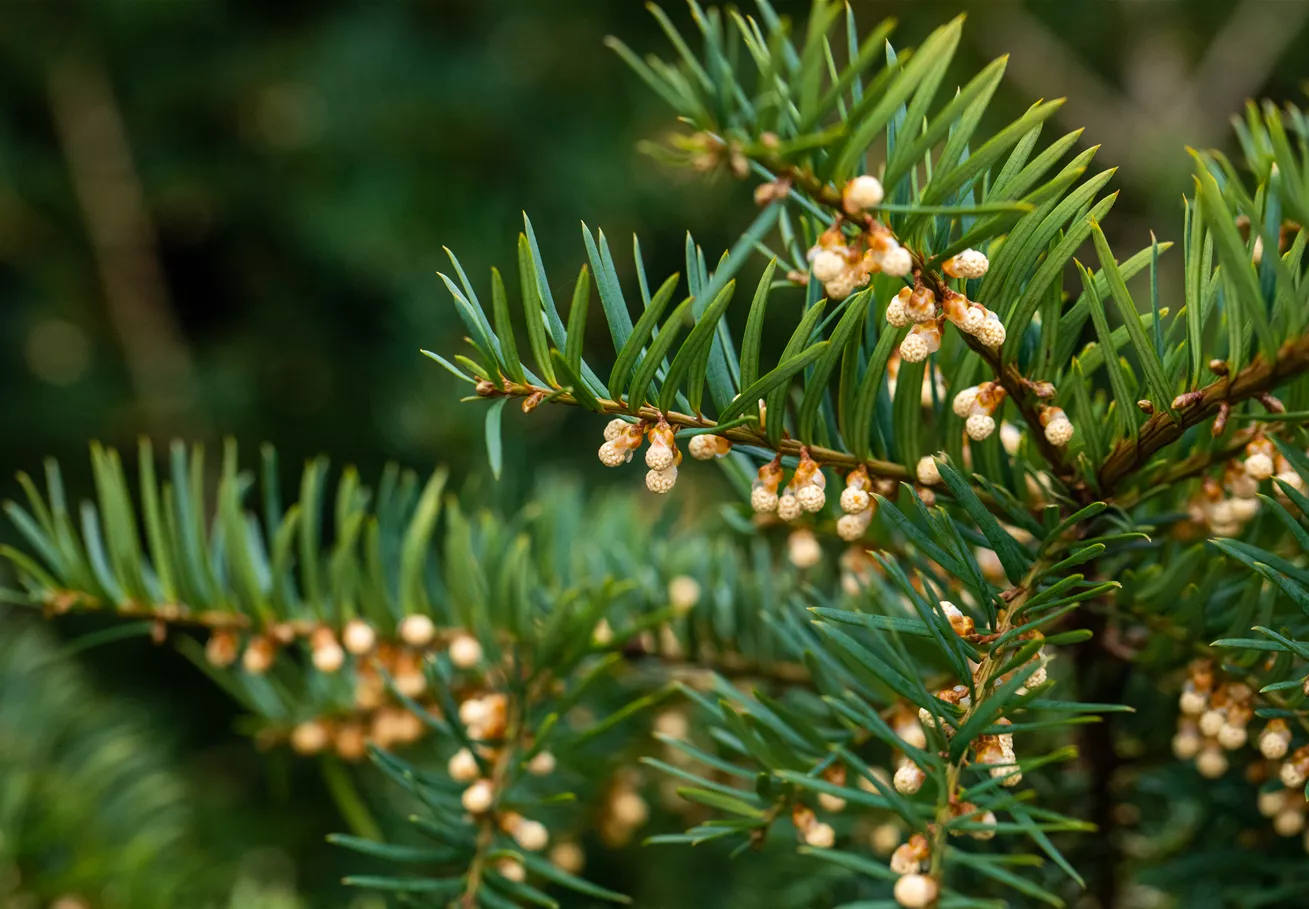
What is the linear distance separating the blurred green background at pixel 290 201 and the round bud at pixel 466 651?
0.70 m

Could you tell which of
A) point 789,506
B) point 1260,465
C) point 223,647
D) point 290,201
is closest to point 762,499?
point 789,506

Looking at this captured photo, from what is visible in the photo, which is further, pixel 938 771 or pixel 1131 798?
pixel 1131 798

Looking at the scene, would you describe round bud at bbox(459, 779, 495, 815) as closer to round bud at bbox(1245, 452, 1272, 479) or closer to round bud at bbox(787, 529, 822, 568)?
round bud at bbox(787, 529, 822, 568)

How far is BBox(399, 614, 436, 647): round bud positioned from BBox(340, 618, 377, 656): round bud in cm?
1

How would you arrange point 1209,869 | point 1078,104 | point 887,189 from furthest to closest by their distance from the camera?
point 1078,104 → point 1209,869 → point 887,189

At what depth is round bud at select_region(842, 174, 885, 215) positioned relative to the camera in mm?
198

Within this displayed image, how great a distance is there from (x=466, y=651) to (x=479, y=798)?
63 mm

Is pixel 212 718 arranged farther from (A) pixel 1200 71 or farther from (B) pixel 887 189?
(A) pixel 1200 71

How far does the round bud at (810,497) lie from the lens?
244 millimetres

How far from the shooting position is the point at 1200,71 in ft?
5.80

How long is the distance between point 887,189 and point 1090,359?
0.29 ft

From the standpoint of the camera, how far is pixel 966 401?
0.25 metres

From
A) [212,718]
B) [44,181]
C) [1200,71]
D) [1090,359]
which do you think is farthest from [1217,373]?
[1200,71]

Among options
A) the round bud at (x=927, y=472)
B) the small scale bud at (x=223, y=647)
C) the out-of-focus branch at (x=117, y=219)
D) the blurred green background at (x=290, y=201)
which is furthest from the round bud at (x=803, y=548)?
the out-of-focus branch at (x=117, y=219)
